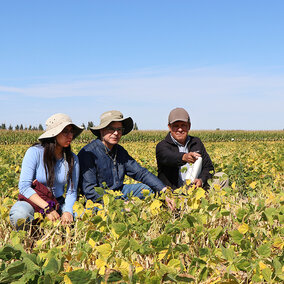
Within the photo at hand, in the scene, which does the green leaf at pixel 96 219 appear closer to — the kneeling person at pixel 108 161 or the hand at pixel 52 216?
the hand at pixel 52 216

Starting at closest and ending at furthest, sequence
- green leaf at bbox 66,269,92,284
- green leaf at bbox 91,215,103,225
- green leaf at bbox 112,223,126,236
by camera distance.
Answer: green leaf at bbox 66,269,92,284 → green leaf at bbox 112,223,126,236 → green leaf at bbox 91,215,103,225

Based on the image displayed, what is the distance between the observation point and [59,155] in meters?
3.85

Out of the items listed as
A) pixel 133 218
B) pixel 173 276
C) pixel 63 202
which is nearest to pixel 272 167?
pixel 63 202

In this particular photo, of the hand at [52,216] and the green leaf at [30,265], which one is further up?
the green leaf at [30,265]

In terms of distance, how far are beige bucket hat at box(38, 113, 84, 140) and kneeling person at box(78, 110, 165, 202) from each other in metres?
0.41

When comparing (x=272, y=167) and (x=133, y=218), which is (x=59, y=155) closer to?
(x=133, y=218)

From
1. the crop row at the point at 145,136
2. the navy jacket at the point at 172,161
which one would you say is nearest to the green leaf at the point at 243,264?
the navy jacket at the point at 172,161

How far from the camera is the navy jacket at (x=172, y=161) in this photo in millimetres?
4609

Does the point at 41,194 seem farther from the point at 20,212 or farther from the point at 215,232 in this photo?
the point at 215,232

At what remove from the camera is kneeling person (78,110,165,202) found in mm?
4121

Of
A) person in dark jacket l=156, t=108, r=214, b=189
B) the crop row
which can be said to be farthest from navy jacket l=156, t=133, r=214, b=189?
the crop row

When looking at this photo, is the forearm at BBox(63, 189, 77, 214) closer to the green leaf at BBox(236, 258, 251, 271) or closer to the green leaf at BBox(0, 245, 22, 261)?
the green leaf at BBox(0, 245, 22, 261)

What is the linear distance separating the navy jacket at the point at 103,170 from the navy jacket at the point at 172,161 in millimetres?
389

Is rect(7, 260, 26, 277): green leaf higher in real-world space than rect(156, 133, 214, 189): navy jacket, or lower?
lower
